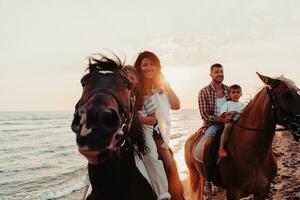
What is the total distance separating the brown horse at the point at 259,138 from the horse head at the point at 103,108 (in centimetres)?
395

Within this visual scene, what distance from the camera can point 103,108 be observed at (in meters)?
2.31

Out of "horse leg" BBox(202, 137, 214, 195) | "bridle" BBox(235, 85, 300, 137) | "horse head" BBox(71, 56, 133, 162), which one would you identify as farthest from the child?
"horse leg" BBox(202, 137, 214, 195)

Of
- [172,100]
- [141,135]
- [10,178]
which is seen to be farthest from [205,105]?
[10,178]

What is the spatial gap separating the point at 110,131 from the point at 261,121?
4.78m

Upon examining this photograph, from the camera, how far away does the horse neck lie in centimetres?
628

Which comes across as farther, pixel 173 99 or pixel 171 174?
pixel 173 99

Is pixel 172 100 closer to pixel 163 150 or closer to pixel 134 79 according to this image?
pixel 163 150

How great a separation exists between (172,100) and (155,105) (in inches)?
17.0

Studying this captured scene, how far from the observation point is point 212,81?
7.77 m

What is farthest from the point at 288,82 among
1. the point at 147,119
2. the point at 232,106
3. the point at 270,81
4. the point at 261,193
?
the point at 147,119

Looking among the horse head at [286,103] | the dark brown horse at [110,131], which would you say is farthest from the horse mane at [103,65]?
the horse head at [286,103]

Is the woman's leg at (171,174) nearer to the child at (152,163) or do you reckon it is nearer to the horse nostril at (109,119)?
the child at (152,163)

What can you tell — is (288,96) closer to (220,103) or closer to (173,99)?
(220,103)

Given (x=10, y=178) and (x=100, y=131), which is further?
(x=10, y=178)
